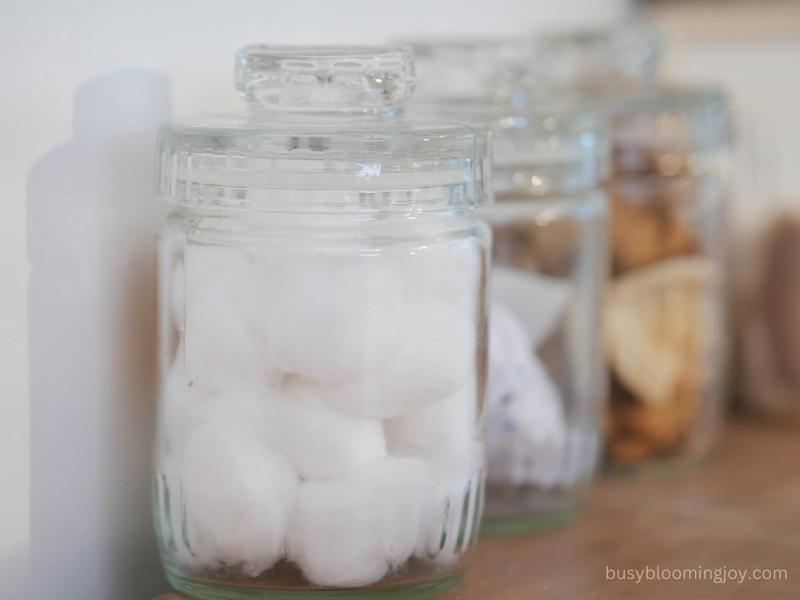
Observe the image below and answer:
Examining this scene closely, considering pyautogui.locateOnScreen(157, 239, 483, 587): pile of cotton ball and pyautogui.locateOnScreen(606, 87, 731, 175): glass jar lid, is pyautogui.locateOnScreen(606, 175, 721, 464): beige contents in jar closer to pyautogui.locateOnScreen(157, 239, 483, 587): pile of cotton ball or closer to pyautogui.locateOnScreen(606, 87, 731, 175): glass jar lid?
pyautogui.locateOnScreen(606, 87, 731, 175): glass jar lid

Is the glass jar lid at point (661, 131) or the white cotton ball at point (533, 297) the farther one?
the glass jar lid at point (661, 131)

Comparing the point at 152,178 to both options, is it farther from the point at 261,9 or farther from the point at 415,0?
the point at 415,0

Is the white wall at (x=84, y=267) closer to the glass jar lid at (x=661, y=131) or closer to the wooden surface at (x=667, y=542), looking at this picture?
the wooden surface at (x=667, y=542)

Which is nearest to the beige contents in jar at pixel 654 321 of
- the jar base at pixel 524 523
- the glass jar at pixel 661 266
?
the glass jar at pixel 661 266

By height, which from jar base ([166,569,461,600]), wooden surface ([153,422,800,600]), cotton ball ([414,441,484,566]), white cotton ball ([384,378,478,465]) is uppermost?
white cotton ball ([384,378,478,465])

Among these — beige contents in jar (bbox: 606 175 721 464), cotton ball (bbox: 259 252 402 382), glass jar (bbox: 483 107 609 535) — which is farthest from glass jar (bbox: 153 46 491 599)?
beige contents in jar (bbox: 606 175 721 464)

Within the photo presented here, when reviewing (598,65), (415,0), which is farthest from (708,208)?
(415,0)

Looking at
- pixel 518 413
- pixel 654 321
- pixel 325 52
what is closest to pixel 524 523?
pixel 518 413
